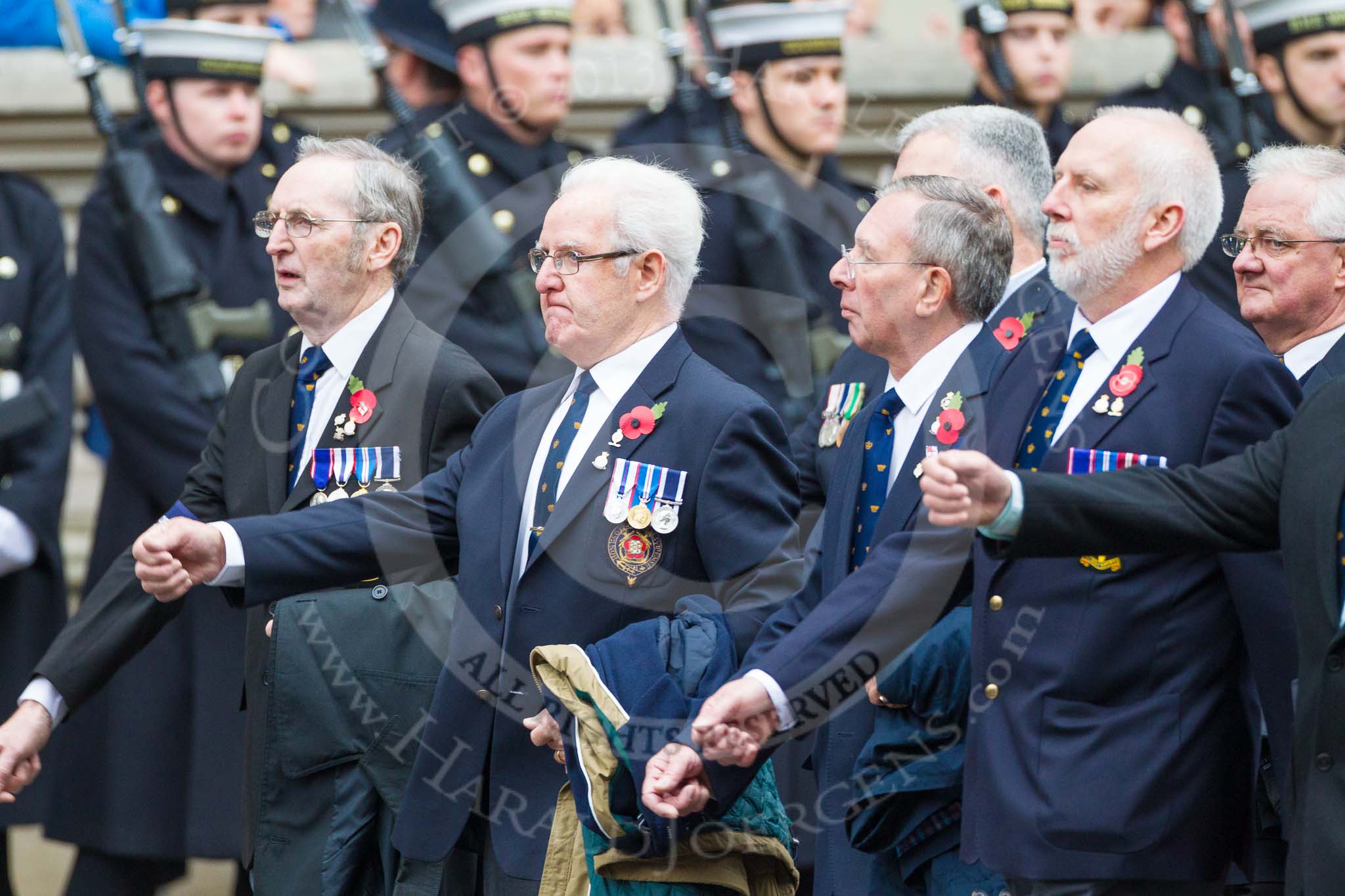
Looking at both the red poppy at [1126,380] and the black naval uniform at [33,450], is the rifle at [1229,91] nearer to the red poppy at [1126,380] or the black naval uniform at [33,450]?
the red poppy at [1126,380]

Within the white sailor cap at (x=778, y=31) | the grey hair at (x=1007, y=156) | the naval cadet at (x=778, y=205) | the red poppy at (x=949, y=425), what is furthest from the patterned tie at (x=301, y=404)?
the white sailor cap at (x=778, y=31)

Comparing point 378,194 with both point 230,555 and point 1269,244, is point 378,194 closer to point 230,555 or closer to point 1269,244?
point 230,555

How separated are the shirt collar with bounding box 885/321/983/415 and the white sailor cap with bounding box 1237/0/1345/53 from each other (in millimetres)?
3144

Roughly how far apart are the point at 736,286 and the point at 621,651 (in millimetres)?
2924

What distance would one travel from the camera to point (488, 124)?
686 cm

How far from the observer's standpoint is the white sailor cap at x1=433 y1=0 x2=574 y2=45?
680 cm

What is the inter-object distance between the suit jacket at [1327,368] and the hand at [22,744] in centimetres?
272

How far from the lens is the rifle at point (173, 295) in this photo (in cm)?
646

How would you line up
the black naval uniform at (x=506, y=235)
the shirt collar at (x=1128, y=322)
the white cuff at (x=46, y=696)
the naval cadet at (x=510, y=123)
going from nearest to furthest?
the shirt collar at (x=1128, y=322), the white cuff at (x=46, y=696), the black naval uniform at (x=506, y=235), the naval cadet at (x=510, y=123)

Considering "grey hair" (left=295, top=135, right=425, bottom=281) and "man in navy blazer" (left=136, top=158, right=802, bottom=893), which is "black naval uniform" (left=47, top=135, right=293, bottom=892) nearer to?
"grey hair" (left=295, top=135, right=425, bottom=281)

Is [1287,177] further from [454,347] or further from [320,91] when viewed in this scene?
[320,91]

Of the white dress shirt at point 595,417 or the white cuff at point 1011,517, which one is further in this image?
the white dress shirt at point 595,417

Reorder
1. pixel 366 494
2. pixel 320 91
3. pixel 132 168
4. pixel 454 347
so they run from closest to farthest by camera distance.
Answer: pixel 366 494 → pixel 454 347 → pixel 132 168 → pixel 320 91

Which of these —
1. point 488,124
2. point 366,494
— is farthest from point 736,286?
point 366,494
